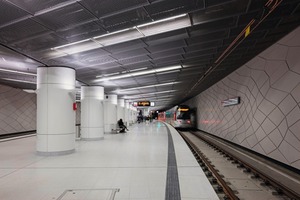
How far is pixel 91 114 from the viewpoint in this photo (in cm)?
1189

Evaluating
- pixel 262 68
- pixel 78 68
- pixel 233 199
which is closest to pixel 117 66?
pixel 78 68

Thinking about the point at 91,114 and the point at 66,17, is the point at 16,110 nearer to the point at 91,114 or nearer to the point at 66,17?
the point at 91,114

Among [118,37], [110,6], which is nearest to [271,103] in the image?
[118,37]

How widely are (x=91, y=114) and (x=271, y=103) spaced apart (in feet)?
29.2

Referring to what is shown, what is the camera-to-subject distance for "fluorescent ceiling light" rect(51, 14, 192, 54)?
531cm

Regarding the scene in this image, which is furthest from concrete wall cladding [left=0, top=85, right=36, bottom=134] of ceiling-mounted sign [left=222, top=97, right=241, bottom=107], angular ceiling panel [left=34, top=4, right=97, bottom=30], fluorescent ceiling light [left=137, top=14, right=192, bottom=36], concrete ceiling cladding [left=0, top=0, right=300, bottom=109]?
ceiling-mounted sign [left=222, top=97, right=241, bottom=107]

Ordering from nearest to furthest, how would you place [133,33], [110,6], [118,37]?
[110,6], [133,33], [118,37]

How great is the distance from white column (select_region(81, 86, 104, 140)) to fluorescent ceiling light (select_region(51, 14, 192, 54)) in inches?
221

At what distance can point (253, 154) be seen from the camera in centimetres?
888

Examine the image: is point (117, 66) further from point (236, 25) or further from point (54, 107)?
point (236, 25)

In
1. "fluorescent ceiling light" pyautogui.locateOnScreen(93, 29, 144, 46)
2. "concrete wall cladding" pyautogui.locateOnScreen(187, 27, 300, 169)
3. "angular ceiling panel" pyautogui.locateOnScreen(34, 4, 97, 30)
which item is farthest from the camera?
"concrete wall cladding" pyautogui.locateOnScreen(187, 27, 300, 169)

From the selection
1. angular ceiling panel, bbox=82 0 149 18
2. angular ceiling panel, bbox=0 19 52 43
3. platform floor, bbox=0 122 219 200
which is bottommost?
platform floor, bbox=0 122 219 200

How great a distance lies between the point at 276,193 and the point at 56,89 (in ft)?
23.8

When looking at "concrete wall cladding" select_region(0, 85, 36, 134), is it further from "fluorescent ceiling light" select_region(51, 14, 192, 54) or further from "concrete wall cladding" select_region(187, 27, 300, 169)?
"concrete wall cladding" select_region(187, 27, 300, 169)
